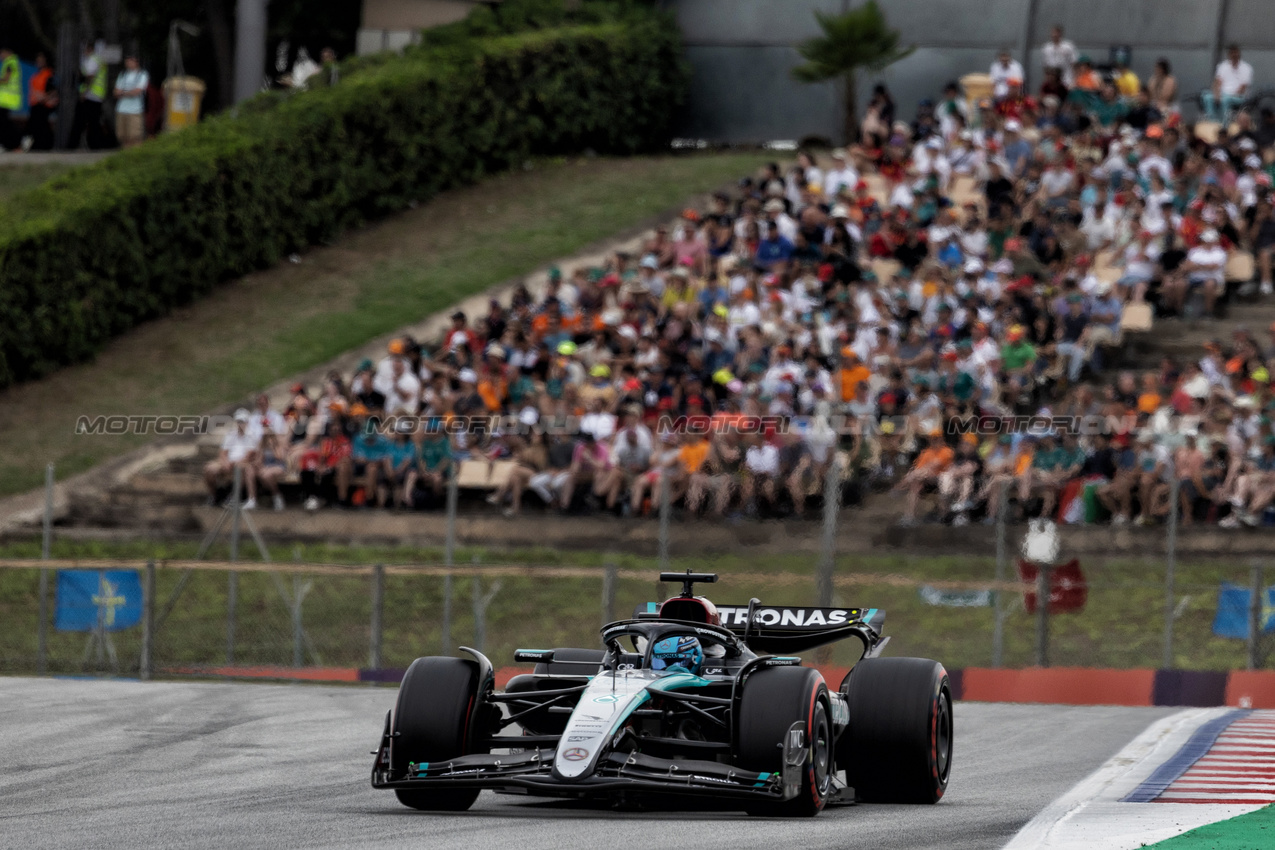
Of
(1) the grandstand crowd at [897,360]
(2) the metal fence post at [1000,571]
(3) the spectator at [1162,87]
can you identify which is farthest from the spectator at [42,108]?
(2) the metal fence post at [1000,571]

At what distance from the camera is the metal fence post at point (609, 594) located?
18844 mm

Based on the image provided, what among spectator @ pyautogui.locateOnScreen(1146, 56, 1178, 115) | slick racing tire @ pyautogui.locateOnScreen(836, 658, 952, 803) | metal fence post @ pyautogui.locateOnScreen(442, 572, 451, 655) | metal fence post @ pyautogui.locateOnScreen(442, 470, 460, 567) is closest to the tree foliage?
spectator @ pyautogui.locateOnScreen(1146, 56, 1178, 115)

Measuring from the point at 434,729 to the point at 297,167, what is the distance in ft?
80.7

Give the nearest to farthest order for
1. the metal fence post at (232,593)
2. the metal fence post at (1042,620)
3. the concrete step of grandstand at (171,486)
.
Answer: the metal fence post at (1042,620), the metal fence post at (232,593), the concrete step of grandstand at (171,486)

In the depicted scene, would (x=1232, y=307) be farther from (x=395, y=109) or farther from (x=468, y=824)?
(x=468, y=824)

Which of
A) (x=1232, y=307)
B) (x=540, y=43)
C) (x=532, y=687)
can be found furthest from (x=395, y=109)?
(x=532, y=687)

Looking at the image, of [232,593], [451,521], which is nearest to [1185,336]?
[451,521]

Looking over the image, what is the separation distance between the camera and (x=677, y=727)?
1011 cm

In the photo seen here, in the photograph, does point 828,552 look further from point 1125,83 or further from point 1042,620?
point 1125,83

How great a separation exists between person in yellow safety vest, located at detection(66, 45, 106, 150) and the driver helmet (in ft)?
95.0

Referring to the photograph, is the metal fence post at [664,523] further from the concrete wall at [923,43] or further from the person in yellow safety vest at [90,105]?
the person in yellow safety vest at [90,105]

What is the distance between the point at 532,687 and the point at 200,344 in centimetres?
2088

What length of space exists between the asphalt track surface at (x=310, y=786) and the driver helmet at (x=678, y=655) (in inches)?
33.5

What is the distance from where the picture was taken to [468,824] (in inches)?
366
